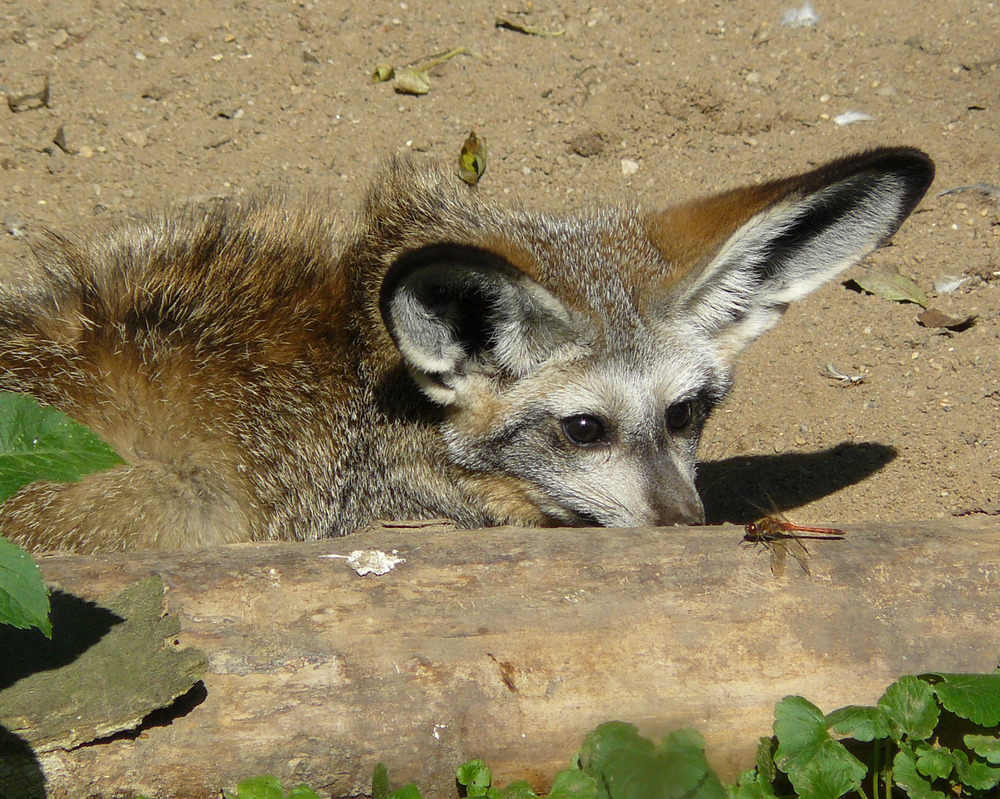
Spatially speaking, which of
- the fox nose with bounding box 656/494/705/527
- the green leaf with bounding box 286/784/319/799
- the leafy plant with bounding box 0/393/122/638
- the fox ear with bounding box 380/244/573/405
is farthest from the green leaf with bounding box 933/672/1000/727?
the leafy plant with bounding box 0/393/122/638

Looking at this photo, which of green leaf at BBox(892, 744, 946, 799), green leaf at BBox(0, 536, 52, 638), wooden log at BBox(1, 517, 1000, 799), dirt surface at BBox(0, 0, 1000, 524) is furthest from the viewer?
dirt surface at BBox(0, 0, 1000, 524)

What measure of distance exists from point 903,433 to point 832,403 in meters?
→ 0.48

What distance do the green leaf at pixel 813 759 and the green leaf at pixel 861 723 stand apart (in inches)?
1.7

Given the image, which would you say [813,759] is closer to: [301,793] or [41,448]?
[301,793]

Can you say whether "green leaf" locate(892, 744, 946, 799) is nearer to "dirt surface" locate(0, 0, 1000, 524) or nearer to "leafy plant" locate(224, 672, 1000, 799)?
"leafy plant" locate(224, 672, 1000, 799)

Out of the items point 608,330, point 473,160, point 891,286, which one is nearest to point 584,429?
point 608,330

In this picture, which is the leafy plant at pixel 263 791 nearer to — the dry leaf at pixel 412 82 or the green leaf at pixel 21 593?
the green leaf at pixel 21 593

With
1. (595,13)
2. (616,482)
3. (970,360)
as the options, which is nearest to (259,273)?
(616,482)

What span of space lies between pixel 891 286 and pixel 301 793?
5260 millimetres

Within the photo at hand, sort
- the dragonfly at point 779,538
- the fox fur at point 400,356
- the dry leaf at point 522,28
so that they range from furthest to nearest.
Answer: the dry leaf at point 522,28
the fox fur at point 400,356
the dragonfly at point 779,538

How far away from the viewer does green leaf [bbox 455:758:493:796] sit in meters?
2.71

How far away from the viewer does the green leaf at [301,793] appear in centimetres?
259

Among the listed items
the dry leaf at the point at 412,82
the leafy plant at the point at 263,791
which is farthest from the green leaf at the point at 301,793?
the dry leaf at the point at 412,82

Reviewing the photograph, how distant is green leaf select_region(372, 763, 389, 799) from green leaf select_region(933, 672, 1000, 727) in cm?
167
